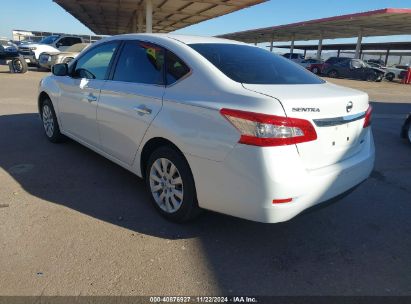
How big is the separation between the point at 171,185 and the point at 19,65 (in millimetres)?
16967

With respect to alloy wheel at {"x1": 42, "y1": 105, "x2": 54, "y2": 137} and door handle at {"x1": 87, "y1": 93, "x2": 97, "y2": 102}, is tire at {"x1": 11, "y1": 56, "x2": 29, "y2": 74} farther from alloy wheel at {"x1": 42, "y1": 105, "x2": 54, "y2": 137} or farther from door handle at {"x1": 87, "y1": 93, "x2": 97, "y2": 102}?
door handle at {"x1": 87, "y1": 93, "x2": 97, "y2": 102}

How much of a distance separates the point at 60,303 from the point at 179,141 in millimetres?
1479

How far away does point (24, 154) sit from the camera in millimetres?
5254

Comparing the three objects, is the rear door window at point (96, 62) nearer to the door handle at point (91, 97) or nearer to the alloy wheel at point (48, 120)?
the door handle at point (91, 97)

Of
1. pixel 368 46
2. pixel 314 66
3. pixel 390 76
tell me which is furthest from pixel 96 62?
pixel 368 46

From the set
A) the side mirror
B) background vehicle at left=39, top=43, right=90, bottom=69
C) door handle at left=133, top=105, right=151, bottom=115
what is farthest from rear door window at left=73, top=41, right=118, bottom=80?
background vehicle at left=39, top=43, right=90, bottom=69

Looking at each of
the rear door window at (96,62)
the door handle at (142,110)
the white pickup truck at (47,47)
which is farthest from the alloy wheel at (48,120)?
the white pickup truck at (47,47)

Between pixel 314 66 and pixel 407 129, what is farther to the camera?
pixel 314 66

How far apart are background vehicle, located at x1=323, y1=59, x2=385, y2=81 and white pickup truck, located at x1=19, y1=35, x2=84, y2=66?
64.8 feet

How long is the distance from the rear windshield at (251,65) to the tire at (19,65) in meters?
16.4

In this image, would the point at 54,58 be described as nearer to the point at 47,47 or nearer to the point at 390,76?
the point at 47,47

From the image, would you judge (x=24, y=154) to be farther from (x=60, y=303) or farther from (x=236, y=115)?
(x=236, y=115)

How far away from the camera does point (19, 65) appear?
1742cm

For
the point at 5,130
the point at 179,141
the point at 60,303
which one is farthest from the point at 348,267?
the point at 5,130
